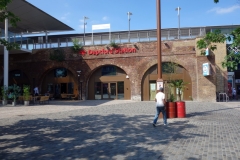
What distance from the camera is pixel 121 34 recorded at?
27766 mm

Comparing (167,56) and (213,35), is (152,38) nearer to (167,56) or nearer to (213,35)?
(167,56)

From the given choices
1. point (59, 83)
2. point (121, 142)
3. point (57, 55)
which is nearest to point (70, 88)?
point (59, 83)

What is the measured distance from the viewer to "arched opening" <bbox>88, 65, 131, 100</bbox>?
83.9ft

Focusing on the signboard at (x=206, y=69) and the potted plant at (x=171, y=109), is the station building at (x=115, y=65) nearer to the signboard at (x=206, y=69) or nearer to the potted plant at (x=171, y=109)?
the signboard at (x=206, y=69)

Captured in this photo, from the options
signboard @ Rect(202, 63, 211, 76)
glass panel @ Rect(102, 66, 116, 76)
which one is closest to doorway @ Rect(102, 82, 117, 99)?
glass panel @ Rect(102, 66, 116, 76)

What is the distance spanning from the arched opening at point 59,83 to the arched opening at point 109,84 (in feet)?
7.16

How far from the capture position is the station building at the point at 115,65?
→ 23062mm

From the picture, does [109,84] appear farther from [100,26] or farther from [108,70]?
[100,26]

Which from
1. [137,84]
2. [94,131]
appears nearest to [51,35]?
[137,84]

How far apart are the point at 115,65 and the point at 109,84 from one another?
7.69 ft

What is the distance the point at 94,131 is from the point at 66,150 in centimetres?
238

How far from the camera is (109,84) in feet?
85.9

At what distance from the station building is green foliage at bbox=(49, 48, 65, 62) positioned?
66mm

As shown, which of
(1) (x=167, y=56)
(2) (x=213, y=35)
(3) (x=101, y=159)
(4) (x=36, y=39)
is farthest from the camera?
(4) (x=36, y=39)
